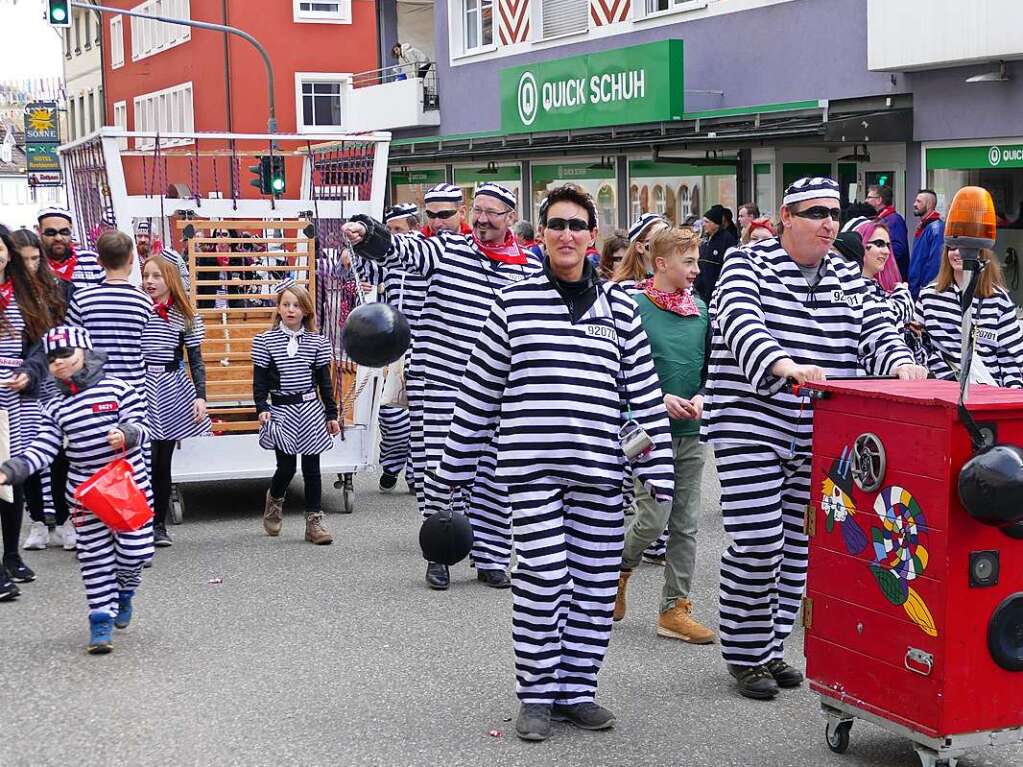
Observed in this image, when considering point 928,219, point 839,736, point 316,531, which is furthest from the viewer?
point 928,219

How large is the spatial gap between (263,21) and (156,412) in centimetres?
3492

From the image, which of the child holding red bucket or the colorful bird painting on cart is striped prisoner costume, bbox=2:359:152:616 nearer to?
the child holding red bucket

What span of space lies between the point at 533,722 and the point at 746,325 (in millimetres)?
1625

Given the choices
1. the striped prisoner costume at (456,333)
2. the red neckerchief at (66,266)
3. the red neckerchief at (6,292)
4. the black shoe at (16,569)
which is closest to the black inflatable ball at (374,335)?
the striped prisoner costume at (456,333)

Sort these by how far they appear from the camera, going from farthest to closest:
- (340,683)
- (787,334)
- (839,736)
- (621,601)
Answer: (621,601)
(340,683)
(787,334)
(839,736)

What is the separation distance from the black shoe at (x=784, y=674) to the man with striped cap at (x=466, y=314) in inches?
89.3

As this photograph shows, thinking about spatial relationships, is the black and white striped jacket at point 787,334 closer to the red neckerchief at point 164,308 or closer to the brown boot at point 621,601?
the brown boot at point 621,601

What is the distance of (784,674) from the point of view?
6.04 metres

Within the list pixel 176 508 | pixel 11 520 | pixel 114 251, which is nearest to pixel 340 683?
pixel 11 520

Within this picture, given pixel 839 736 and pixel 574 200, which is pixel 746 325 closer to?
pixel 574 200

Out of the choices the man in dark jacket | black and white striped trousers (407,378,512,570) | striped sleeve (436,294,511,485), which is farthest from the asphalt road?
the man in dark jacket

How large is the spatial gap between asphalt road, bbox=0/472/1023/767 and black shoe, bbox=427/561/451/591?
0.23ft

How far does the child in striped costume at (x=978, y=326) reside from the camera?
7445 mm

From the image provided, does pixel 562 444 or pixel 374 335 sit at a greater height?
pixel 374 335
